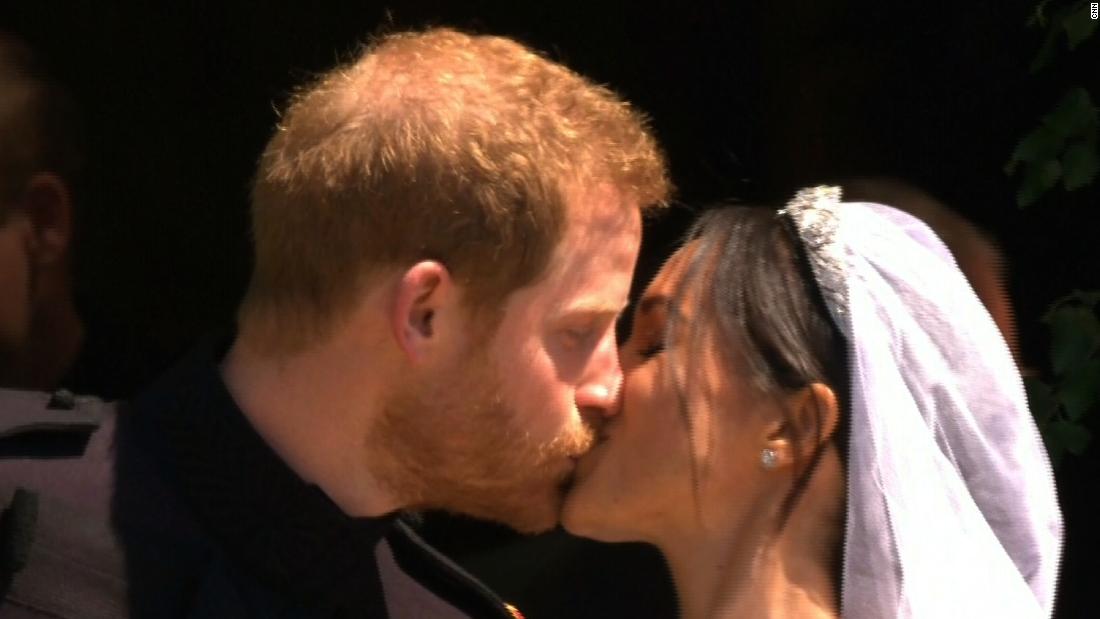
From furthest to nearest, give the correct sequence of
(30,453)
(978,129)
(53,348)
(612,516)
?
1. (978,129)
2. (53,348)
3. (612,516)
4. (30,453)

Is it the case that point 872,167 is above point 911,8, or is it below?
below

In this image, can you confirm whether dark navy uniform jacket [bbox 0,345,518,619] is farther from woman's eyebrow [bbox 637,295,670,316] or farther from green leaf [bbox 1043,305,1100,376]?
green leaf [bbox 1043,305,1100,376]

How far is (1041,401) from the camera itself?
3016 millimetres

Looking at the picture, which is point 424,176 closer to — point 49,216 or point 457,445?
point 457,445

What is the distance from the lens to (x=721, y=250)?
6.95 ft

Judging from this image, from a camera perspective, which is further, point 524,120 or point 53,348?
point 53,348

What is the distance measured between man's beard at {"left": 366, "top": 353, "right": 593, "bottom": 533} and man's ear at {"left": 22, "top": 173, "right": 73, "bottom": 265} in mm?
1048

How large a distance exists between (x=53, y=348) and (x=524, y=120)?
126 cm

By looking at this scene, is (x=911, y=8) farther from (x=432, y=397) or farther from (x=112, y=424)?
(x=112, y=424)

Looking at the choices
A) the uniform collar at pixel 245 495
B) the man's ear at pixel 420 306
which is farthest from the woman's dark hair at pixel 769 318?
the uniform collar at pixel 245 495

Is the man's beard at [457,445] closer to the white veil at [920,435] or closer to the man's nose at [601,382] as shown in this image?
the man's nose at [601,382]

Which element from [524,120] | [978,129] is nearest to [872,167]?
[978,129]

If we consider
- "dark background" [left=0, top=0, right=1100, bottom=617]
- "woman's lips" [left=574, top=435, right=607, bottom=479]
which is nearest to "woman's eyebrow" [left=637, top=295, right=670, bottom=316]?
"woman's lips" [left=574, top=435, right=607, bottom=479]

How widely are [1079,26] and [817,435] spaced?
3.70ft
